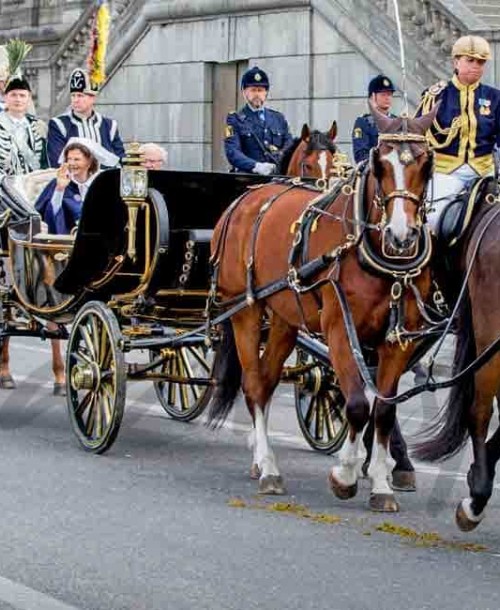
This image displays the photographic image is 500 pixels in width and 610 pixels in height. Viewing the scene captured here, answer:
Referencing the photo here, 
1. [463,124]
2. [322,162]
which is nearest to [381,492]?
[463,124]

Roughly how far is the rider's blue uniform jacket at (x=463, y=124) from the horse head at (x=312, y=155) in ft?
8.67

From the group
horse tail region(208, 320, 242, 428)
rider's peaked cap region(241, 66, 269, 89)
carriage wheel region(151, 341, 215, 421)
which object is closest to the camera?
horse tail region(208, 320, 242, 428)

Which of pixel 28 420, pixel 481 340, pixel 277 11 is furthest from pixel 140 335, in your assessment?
pixel 277 11

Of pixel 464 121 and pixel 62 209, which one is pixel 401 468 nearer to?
pixel 464 121

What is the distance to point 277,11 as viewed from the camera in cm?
2592

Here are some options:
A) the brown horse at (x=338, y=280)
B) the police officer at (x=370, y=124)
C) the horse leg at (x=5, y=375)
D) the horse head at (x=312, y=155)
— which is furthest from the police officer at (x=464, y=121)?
the police officer at (x=370, y=124)

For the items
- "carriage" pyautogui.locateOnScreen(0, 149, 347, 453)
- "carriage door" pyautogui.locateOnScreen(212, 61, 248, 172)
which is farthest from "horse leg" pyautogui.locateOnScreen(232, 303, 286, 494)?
"carriage door" pyautogui.locateOnScreen(212, 61, 248, 172)

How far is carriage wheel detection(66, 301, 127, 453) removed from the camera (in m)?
10.9

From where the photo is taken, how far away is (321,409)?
11.3 metres

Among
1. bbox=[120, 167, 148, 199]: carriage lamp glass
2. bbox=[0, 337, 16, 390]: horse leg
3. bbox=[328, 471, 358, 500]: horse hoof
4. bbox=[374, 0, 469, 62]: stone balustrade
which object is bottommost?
bbox=[0, 337, 16, 390]: horse leg

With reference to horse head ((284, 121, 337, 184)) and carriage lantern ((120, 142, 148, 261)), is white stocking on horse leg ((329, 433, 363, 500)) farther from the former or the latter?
horse head ((284, 121, 337, 184))

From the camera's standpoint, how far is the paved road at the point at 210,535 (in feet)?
24.6

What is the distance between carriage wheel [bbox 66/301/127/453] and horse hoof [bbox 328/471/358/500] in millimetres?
1894

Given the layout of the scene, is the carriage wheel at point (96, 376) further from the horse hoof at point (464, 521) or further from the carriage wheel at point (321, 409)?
the horse hoof at point (464, 521)
